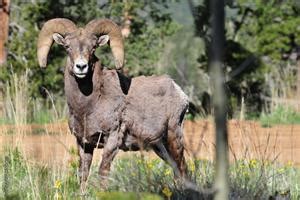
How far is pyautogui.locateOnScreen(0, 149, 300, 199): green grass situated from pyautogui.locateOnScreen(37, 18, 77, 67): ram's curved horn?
57.9 inches

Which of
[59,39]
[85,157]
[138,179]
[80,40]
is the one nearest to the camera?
[138,179]

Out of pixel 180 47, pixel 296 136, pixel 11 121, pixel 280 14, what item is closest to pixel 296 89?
pixel 280 14

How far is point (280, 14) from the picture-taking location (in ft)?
76.9

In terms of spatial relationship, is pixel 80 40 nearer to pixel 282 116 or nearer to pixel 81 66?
pixel 81 66

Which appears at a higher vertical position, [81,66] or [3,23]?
[3,23]

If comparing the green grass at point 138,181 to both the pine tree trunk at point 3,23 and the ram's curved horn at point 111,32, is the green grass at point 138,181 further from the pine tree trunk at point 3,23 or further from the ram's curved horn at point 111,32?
the pine tree trunk at point 3,23

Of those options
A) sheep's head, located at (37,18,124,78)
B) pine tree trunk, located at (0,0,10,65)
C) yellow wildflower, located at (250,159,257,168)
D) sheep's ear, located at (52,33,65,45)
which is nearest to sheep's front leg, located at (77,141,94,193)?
sheep's head, located at (37,18,124,78)

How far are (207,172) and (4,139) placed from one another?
2993 mm

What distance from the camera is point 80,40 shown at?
9.77 m

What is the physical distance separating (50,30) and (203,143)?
213cm

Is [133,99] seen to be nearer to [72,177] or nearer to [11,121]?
[72,177]

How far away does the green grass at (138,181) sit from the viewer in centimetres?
717

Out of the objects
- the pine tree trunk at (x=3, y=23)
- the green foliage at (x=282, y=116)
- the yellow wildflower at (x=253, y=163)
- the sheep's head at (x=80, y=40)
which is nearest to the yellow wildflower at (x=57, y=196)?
the yellow wildflower at (x=253, y=163)

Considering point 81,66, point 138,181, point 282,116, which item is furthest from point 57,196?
point 282,116
